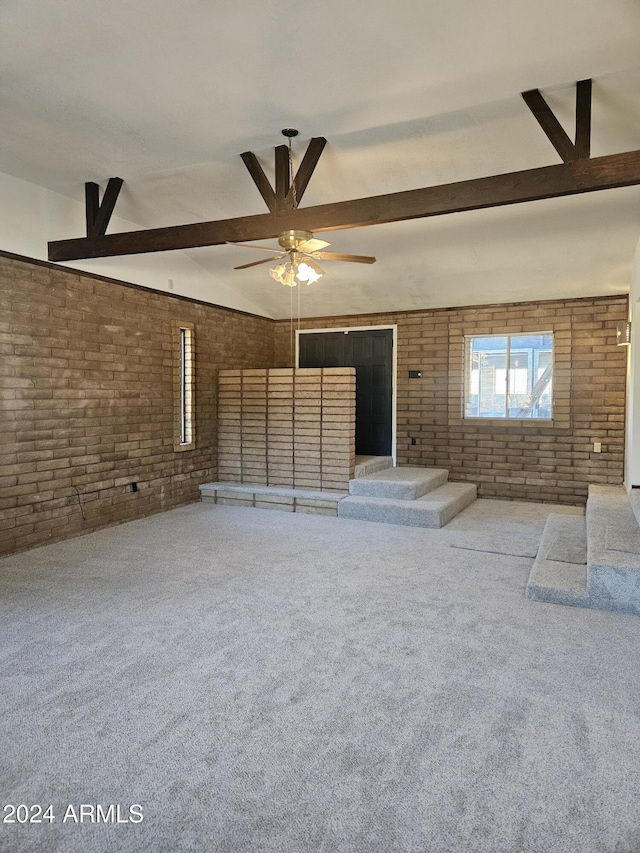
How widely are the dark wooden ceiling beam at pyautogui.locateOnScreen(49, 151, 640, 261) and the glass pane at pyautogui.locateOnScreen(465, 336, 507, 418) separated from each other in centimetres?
395

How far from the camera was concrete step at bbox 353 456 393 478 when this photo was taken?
661cm

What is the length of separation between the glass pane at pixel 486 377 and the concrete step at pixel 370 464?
1.25 metres

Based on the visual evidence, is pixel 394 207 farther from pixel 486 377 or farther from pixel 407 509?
pixel 486 377

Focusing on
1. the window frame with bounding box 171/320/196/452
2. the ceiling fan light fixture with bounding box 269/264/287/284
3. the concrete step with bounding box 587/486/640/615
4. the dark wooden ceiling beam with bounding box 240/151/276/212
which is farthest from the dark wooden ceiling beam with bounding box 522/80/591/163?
the window frame with bounding box 171/320/196/452

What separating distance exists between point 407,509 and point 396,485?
528 mm

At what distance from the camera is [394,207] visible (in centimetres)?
357

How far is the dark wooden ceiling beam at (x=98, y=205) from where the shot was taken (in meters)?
4.58

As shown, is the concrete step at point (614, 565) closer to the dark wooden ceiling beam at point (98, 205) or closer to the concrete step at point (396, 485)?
the concrete step at point (396, 485)

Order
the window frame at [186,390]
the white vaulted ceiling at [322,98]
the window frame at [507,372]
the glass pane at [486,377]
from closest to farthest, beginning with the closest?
the white vaulted ceiling at [322,98], the window frame at [186,390], the window frame at [507,372], the glass pane at [486,377]

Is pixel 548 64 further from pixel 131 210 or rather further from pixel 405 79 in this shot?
pixel 131 210

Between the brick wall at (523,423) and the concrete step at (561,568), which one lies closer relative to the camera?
the concrete step at (561,568)

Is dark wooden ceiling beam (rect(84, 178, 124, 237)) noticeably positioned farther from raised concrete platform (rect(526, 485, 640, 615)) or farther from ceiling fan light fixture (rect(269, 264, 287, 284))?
raised concrete platform (rect(526, 485, 640, 615))

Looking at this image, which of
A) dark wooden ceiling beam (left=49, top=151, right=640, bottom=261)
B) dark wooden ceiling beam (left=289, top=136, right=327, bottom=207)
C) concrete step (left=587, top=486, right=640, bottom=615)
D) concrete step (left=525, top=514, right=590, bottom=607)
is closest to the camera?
dark wooden ceiling beam (left=49, top=151, right=640, bottom=261)

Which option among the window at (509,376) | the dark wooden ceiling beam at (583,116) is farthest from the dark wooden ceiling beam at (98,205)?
the window at (509,376)
